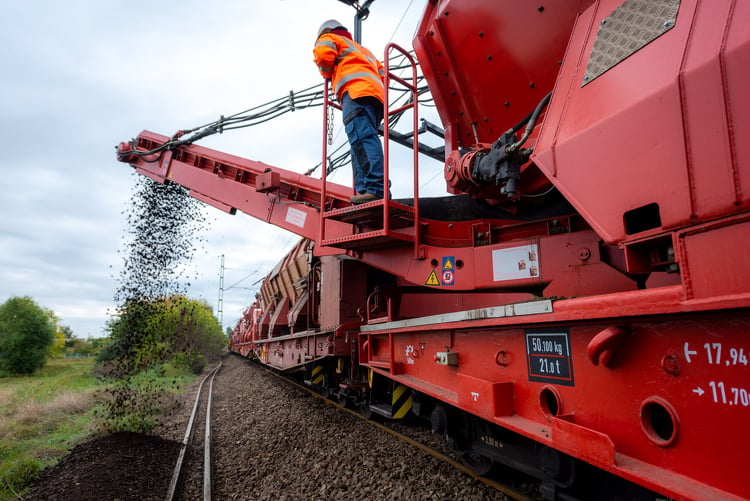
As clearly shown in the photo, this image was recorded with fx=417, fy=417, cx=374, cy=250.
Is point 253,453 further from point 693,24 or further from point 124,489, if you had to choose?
point 693,24

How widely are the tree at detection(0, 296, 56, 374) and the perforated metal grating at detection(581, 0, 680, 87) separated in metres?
40.7

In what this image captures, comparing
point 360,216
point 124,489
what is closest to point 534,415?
point 360,216

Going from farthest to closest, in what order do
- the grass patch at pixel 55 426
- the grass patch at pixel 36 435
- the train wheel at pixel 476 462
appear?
1. the grass patch at pixel 55 426
2. the grass patch at pixel 36 435
3. the train wheel at pixel 476 462

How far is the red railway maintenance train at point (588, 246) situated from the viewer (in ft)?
4.46

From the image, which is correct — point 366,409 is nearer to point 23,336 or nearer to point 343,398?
point 343,398

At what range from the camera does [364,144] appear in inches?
166

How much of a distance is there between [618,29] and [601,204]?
865 millimetres

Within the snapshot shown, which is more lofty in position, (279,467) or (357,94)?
(357,94)

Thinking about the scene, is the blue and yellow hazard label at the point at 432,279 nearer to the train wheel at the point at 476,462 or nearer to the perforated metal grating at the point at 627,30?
the train wheel at the point at 476,462

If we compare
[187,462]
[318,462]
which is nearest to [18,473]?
[187,462]

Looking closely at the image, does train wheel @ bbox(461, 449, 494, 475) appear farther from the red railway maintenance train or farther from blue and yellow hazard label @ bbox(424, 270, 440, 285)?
blue and yellow hazard label @ bbox(424, 270, 440, 285)

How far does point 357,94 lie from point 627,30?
278 centimetres

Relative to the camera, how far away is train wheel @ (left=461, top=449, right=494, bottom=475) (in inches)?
130

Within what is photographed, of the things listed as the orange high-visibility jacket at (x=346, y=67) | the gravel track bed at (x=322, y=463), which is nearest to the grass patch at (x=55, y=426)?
the gravel track bed at (x=322, y=463)
